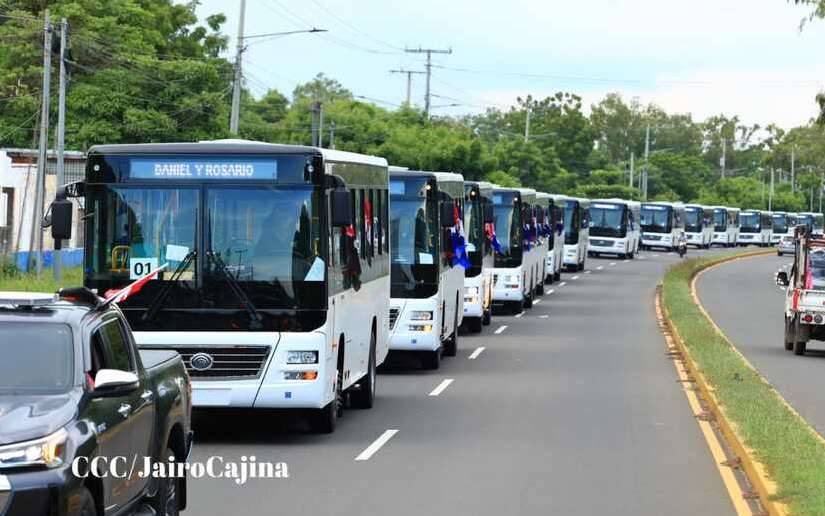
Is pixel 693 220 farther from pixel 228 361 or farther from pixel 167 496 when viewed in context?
pixel 167 496

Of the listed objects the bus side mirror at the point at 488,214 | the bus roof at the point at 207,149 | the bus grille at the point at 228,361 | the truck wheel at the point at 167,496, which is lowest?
the truck wheel at the point at 167,496

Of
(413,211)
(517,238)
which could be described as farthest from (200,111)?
(413,211)

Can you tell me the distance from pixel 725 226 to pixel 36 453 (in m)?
115

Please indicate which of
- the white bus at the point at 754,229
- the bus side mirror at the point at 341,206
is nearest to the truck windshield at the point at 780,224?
the white bus at the point at 754,229

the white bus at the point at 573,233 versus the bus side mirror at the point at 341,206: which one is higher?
the bus side mirror at the point at 341,206

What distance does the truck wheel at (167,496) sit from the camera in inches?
421

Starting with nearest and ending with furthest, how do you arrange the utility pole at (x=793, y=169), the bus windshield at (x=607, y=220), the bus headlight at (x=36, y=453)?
the bus headlight at (x=36, y=453)
the bus windshield at (x=607, y=220)
the utility pole at (x=793, y=169)

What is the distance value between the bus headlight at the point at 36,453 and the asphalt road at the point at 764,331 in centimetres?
1199

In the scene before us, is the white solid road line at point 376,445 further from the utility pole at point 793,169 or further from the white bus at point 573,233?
the utility pole at point 793,169

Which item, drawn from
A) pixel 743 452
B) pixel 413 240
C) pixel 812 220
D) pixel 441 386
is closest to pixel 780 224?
pixel 812 220

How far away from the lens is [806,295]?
31047 millimetres

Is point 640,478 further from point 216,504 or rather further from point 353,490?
point 216,504

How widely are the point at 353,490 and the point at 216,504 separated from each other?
133 cm

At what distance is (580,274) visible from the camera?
68562mm
